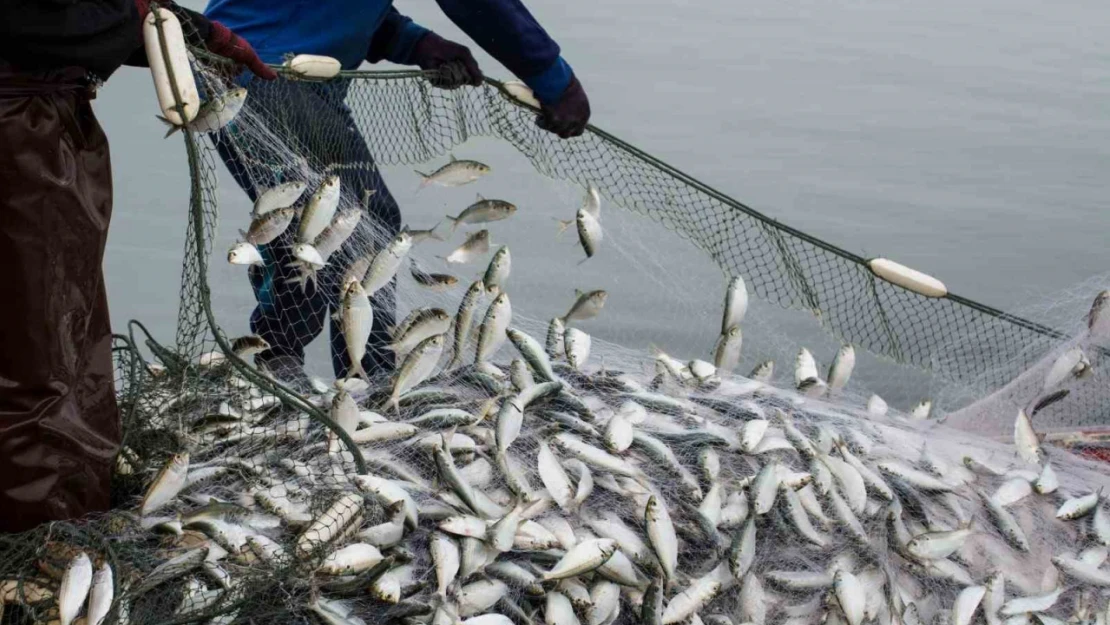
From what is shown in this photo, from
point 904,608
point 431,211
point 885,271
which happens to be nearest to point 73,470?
point 904,608

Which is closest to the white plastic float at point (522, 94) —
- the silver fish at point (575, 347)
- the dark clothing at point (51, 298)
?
the silver fish at point (575, 347)

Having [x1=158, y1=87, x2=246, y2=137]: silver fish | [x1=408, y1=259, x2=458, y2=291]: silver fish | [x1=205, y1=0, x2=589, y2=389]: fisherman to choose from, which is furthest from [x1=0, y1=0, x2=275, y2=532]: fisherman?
[x1=408, y1=259, x2=458, y2=291]: silver fish

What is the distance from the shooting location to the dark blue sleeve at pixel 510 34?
14.6ft

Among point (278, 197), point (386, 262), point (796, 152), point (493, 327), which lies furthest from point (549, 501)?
point (796, 152)

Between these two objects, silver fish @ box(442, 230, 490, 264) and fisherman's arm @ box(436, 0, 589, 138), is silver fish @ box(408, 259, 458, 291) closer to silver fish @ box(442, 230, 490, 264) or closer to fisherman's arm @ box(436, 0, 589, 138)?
silver fish @ box(442, 230, 490, 264)

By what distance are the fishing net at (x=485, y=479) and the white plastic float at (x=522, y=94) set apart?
49mm

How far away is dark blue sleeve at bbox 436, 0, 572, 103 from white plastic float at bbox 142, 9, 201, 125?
1590mm

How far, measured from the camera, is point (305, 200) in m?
3.96

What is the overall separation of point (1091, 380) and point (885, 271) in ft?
3.05

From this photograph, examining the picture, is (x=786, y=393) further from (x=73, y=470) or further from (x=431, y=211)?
(x=431, y=211)

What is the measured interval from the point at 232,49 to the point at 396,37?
155cm

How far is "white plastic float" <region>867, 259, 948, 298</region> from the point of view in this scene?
183 inches

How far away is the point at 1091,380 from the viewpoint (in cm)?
491

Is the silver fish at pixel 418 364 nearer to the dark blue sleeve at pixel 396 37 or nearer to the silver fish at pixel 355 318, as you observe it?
the silver fish at pixel 355 318
